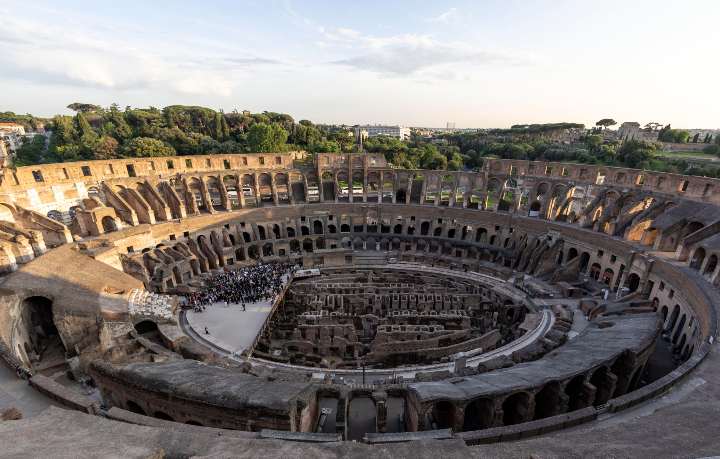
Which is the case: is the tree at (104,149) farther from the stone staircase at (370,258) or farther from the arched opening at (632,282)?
the arched opening at (632,282)

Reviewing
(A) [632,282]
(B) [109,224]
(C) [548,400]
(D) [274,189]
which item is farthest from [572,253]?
(B) [109,224]

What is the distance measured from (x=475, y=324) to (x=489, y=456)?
14.6m

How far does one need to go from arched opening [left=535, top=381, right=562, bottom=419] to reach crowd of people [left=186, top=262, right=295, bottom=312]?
17263mm

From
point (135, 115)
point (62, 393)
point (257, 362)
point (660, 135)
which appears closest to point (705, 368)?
point (257, 362)

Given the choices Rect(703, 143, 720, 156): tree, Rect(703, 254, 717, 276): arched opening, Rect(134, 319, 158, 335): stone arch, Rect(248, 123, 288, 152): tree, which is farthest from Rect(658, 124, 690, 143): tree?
Rect(134, 319, 158, 335): stone arch

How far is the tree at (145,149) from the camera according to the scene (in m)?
50.8

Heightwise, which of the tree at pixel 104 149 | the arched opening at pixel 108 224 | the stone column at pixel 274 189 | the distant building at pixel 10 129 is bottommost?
the arched opening at pixel 108 224

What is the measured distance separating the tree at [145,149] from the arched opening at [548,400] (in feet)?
185

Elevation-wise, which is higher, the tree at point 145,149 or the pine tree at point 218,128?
the pine tree at point 218,128

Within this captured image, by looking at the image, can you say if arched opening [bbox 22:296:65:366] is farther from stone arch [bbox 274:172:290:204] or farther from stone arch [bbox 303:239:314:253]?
stone arch [bbox 274:172:290:204]

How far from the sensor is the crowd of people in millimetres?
23708

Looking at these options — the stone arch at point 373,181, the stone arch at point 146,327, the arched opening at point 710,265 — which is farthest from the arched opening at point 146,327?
the arched opening at point 710,265

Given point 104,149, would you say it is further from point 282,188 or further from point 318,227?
point 318,227

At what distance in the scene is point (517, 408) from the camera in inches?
503
